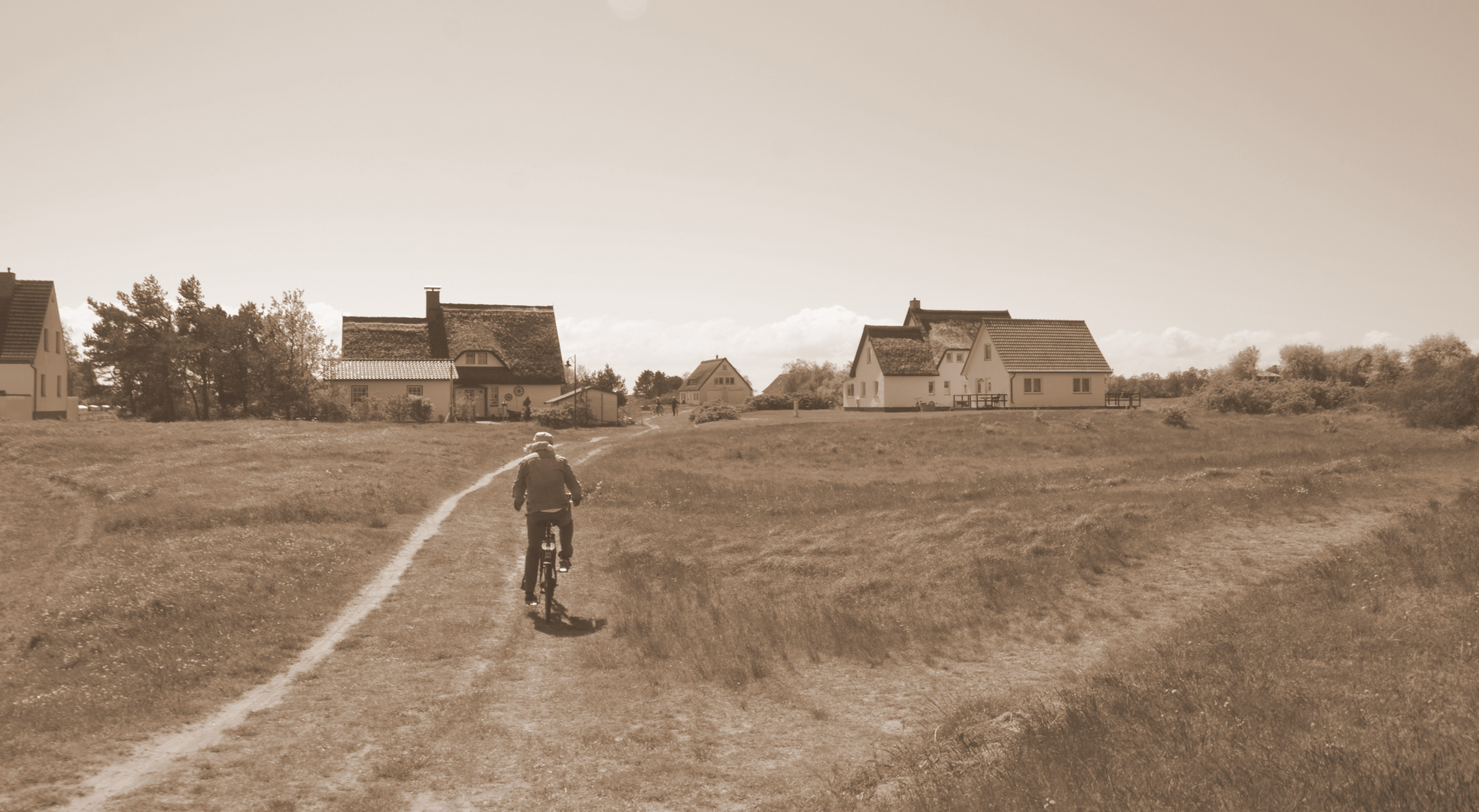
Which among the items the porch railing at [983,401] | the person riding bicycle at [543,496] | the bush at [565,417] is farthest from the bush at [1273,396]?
the person riding bicycle at [543,496]

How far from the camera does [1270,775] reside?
5.39m

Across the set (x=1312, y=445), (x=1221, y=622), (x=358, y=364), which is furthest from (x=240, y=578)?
(x=358, y=364)

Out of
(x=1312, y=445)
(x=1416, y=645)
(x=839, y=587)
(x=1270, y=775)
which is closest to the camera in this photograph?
(x=1270, y=775)

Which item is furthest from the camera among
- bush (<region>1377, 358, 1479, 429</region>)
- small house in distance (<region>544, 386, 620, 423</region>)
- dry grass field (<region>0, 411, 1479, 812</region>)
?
small house in distance (<region>544, 386, 620, 423</region>)

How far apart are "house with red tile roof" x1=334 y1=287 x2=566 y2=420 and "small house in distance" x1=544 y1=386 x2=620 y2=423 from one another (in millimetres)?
6665

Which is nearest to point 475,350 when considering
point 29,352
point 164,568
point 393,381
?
point 393,381

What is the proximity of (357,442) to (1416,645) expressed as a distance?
3243 cm

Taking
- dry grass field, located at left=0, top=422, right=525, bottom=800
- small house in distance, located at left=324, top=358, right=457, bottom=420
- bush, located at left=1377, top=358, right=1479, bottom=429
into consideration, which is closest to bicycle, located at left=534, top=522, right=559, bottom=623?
dry grass field, located at left=0, top=422, right=525, bottom=800

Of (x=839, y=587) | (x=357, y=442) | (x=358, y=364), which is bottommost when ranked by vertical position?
(x=839, y=587)

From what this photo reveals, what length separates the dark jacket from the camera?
37.3 ft

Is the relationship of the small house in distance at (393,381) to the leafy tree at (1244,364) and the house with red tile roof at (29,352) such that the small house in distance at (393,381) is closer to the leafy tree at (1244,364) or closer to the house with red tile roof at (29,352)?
the house with red tile roof at (29,352)

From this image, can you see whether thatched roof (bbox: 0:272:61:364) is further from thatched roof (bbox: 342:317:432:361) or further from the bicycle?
the bicycle

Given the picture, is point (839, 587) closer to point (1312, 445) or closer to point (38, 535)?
point (38, 535)

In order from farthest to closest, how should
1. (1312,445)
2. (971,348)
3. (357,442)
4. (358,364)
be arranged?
1. (971,348)
2. (358,364)
3. (1312,445)
4. (357,442)
